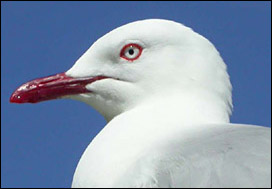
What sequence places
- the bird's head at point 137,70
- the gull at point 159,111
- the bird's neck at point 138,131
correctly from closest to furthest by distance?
1. the gull at point 159,111
2. the bird's neck at point 138,131
3. the bird's head at point 137,70

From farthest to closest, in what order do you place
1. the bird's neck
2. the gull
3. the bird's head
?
the bird's head → the bird's neck → the gull

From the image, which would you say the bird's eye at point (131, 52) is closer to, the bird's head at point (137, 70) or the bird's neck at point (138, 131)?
the bird's head at point (137, 70)

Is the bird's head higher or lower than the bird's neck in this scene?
higher

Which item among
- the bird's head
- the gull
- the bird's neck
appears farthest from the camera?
the bird's head

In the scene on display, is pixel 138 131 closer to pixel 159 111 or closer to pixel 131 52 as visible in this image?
pixel 159 111

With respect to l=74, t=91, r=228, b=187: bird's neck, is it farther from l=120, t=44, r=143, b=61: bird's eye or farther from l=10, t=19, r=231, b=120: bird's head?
l=120, t=44, r=143, b=61: bird's eye

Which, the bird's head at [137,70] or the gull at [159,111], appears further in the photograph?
the bird's head at [137,70]

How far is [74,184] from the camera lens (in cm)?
439

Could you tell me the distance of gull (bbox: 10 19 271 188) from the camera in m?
4.01

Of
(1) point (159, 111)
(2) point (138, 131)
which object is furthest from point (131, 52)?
(2) point (138, 131)

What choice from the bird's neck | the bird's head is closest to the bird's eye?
the bird's head

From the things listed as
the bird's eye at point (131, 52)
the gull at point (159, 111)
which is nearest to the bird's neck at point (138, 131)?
the gull at point (159, 111)

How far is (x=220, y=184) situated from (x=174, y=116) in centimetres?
87

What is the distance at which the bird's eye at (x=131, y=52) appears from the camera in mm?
5098
